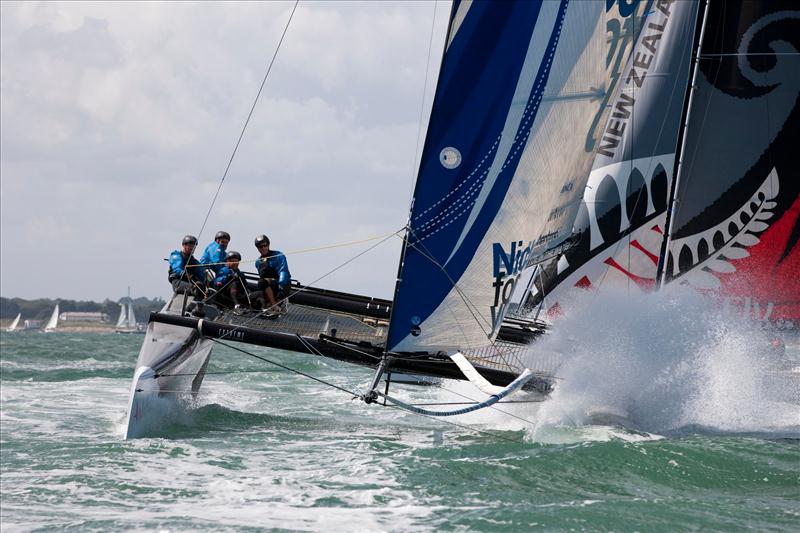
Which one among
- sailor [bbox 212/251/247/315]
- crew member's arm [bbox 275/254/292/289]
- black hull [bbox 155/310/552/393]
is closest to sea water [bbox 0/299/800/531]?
black hull [bbox 155/310/552/393]

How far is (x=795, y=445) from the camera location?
9672 millimetres

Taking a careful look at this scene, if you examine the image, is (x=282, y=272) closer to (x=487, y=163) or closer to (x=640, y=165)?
(x=487, y=163)

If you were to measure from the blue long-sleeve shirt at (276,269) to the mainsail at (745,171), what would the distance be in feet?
14.2

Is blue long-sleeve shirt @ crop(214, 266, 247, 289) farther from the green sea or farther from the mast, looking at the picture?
the mast

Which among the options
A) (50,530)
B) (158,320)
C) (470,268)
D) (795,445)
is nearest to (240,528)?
(50,530)

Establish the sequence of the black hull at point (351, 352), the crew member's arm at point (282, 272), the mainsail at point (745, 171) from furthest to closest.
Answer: the mainsail at point (745, 171) < the crew member's arm at point (282, 272) < the black hull at point (351, 352)

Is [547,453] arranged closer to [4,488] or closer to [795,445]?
[795,445]

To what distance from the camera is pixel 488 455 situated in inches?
351

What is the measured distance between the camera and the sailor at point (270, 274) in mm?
11211

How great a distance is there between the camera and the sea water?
274 inches

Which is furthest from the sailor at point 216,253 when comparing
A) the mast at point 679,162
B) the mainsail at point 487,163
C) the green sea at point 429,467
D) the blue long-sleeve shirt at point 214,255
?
the mast at point 679,162

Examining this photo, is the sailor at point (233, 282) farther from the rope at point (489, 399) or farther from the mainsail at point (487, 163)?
the rope at point (489, 399)

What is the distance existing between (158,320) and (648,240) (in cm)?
586

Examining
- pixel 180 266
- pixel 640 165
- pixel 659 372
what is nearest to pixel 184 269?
pixel 180 266
